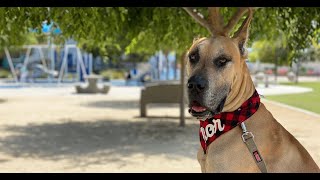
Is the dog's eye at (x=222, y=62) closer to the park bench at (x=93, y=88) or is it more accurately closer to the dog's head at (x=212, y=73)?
the dog's head at (x=212, y=73)

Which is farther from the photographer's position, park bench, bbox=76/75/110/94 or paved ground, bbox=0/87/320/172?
park bench, bbox=76/75/110/94

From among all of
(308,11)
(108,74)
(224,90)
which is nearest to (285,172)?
(224,90)

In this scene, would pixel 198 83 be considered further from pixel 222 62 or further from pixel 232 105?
pixel 232 105

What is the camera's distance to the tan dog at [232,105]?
2.96m

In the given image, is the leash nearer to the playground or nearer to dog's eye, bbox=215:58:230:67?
the playground

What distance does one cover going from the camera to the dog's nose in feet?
9.56

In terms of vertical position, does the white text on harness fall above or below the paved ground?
above

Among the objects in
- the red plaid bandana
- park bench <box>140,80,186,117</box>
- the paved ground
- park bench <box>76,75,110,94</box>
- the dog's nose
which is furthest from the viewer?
park bench <box>76,75,110,94</box>

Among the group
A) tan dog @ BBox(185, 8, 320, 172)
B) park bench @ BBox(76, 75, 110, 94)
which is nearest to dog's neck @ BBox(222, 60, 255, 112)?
tan dog @ BBox(185, 8, 320, 172)

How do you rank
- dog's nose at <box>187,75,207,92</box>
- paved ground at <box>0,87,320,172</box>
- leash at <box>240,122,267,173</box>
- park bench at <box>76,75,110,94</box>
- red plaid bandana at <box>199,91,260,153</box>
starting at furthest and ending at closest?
park bench at <box>76,75,110,94</box>, paved ground at <box>0,87,320,172</box>, red plaid bandana at <box>199,91,260,153</box>, leash at <box>240,122,267,173</box>, dog's nose at <box>187,75,207,92</box>

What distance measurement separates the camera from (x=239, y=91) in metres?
3.11

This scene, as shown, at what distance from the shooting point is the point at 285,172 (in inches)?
123

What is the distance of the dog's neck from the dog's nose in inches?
9.4
